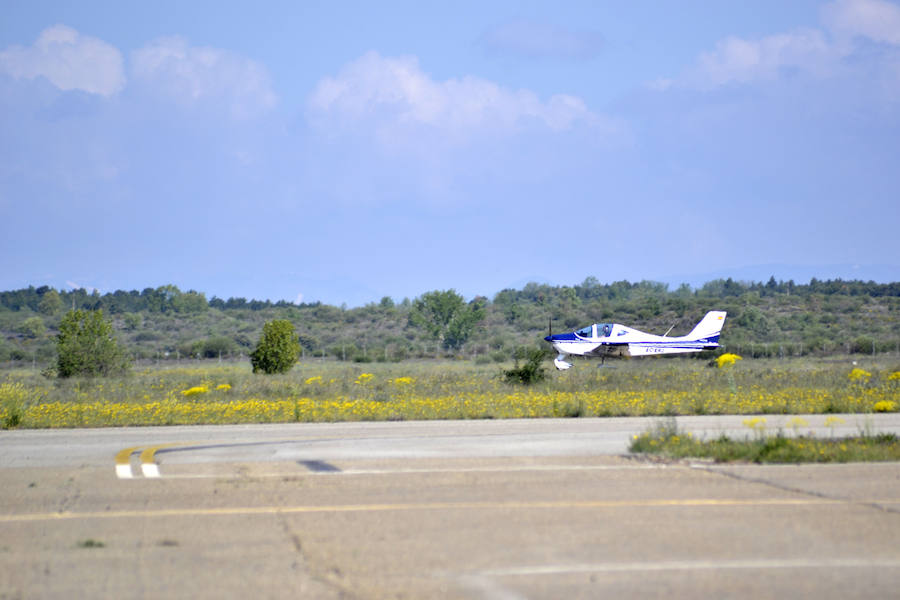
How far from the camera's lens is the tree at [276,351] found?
150 feet

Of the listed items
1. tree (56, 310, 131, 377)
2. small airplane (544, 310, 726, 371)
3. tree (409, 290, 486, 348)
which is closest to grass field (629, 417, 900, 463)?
small airplane (544, 310, 726, 371)

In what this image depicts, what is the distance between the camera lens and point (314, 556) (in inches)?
292

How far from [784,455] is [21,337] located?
10202 centimetres

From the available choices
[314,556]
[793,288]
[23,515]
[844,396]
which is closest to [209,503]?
[23,515]

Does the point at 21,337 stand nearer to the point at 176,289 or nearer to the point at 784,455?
the point at 176,289

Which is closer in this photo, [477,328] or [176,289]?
[477,328]

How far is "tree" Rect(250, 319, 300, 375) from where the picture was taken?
45.8 meters

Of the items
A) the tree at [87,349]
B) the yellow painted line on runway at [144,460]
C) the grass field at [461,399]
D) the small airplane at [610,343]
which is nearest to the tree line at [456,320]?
the tree at [87,349]

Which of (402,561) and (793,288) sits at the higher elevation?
(793,288)

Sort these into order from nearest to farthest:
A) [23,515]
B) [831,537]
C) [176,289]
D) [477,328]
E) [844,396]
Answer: [831,537] < [23,515] < [844,396] < [477,328] < [176,289]

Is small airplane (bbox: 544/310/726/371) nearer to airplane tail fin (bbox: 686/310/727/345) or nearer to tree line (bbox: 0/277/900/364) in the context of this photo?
airplane tail fin (bbox: 686/310/727/345)

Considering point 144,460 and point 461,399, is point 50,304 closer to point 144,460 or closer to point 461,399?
point 461,399

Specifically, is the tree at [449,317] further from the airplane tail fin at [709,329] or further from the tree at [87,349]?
the airplane tail fin at [709,329]

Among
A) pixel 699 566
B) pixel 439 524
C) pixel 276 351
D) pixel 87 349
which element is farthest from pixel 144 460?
pixel 87 349
